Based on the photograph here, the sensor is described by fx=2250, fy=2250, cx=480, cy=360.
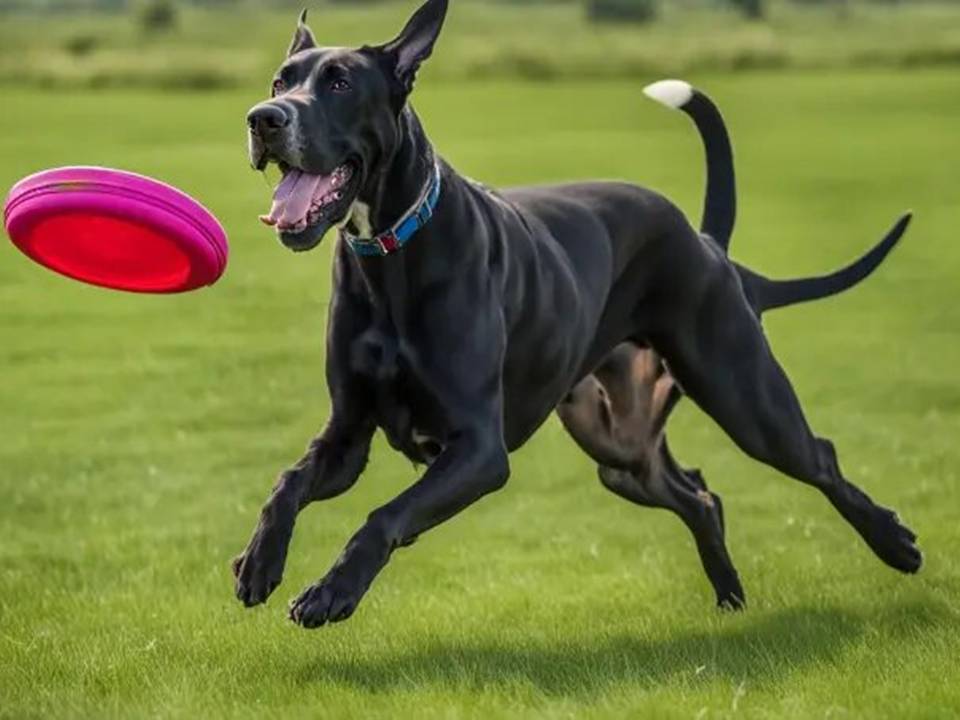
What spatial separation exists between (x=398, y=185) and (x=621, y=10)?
2107 inches

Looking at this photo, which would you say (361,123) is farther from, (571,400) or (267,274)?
(267,274)

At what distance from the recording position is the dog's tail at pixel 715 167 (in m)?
8.10

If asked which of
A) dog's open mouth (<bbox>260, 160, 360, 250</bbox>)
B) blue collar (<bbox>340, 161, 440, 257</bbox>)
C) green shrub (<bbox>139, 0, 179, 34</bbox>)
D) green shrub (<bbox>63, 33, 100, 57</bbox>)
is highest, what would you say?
dog's open mouth (<bbox>260, 160, 360, 250</bbox>)

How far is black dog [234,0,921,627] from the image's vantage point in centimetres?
598

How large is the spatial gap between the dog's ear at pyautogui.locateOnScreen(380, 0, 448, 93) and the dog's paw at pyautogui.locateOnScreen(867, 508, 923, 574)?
2.47 m

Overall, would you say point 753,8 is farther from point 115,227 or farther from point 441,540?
point 115,227

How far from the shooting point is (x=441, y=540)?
9.40 m

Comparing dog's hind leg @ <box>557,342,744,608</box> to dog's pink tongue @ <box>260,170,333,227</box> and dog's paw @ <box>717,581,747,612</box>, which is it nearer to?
dog's paw @ <box>717,581,747,612</box>

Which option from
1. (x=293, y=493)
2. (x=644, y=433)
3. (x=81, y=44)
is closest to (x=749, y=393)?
(x=644, y=433)

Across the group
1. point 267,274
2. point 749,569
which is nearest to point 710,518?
point 749,569

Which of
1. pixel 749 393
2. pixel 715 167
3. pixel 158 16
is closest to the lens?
pixel 749 393

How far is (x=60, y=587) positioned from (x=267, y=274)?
32.8 ft

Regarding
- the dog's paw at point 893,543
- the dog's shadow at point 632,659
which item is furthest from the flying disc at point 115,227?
the dog's paw at point 893,543

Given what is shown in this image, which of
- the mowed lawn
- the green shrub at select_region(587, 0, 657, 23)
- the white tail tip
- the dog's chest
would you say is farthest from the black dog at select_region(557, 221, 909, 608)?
the green shrub at select_region(587, 0, 657, 23)
